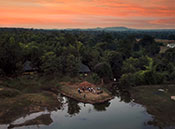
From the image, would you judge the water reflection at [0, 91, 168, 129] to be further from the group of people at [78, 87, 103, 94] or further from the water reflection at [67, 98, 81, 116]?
the group of people at [78, 87, 103, 94]

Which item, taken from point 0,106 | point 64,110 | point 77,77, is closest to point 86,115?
point 64,110

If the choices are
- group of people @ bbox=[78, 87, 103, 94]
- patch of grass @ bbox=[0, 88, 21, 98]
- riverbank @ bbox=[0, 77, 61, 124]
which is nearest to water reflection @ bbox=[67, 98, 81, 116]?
riverbank @ bbox=[0, 77, 61, 124]

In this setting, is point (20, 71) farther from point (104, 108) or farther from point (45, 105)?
point (104, 108)

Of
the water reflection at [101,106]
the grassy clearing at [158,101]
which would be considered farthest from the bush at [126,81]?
the water reflection at [101,106]

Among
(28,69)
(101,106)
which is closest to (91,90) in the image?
(101,106)

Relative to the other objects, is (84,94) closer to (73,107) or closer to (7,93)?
(73,107)

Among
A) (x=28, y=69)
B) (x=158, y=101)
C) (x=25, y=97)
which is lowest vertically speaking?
(x=158, y=101)
